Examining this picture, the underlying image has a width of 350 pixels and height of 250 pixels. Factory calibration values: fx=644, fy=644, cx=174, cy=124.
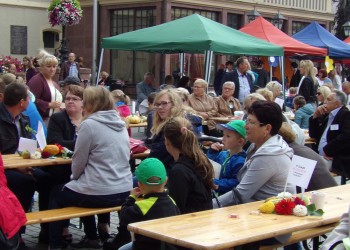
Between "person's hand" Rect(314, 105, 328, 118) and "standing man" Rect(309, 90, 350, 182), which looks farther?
"person's hand" Rect(314, 105, 328, 118)

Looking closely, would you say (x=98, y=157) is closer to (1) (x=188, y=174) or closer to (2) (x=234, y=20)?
(1) (x=188, y=174)

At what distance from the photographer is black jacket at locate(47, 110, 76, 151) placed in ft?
22.0

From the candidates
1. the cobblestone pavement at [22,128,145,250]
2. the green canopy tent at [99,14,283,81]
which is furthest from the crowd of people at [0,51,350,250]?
the green canopy tent at [99,14,283,81]

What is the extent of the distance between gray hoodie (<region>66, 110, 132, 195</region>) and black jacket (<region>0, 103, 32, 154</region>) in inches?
40.9

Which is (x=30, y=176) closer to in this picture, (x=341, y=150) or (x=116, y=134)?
(x=116, y=134)

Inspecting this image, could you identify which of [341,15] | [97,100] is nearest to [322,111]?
[97,100]

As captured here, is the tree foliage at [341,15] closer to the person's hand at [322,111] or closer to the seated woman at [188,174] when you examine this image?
the person's hand at [322,111]

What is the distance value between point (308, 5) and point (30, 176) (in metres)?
29.1

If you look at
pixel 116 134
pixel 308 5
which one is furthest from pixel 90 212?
pixel 308 5

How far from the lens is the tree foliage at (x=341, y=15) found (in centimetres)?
3559

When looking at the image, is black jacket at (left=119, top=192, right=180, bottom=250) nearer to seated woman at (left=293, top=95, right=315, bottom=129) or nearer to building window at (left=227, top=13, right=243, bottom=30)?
seated woman at (left=293, top=95, right=315, bottom=129)

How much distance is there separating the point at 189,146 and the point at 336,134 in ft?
13.0

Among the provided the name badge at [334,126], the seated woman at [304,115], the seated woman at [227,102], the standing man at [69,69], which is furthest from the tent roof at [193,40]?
the standing man at [69,69]

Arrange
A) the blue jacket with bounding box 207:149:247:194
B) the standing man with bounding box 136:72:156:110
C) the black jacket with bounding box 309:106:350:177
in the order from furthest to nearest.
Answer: the standing man with bounding box 136:72:156:110
the black jacket with bounding box 309:106:350:177
the blue jacket with bounding box 207:149:247:194
